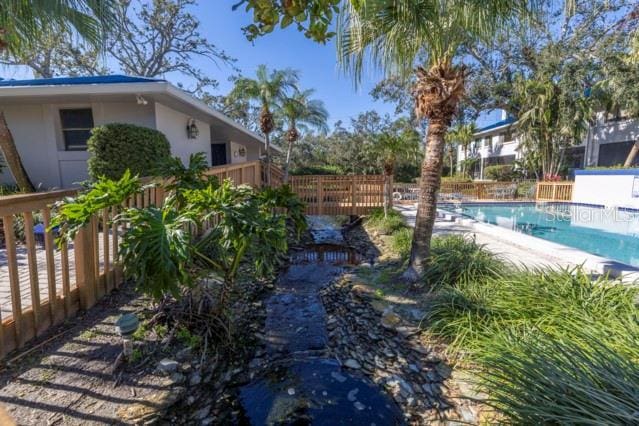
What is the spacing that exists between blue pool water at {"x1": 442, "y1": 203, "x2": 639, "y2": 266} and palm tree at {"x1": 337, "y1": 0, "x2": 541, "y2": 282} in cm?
523

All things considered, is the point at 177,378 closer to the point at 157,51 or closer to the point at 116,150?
the point at 116,150

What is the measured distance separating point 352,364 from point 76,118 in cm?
949

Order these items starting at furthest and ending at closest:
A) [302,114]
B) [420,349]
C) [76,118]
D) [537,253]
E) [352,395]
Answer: [302,114]
[76,118]
[537,253]
[420,349]
[352,395]

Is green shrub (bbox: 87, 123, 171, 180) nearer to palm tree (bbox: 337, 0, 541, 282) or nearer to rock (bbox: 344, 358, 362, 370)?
palm tree (bbox: 337, 0, 541, 282)

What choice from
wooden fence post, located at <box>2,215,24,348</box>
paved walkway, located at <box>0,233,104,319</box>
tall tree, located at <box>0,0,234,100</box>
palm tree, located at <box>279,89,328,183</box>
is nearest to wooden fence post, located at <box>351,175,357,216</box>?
palm tree, located at <box>279,89,328,183</box>

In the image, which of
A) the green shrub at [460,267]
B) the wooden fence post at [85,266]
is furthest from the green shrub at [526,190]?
the wooden fence post at [85,266]

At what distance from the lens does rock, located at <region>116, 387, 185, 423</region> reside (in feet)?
8.04

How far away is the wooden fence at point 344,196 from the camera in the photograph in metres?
12.3

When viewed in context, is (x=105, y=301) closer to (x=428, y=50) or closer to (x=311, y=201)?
(x=428, y=50)

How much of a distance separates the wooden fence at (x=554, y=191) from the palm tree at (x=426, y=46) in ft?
52.0

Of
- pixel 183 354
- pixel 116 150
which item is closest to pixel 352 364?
pixel 183 354

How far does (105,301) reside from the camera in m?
3.96

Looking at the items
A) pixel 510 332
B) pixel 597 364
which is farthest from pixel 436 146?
pixel 597 364

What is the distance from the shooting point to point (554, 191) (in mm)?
16969
